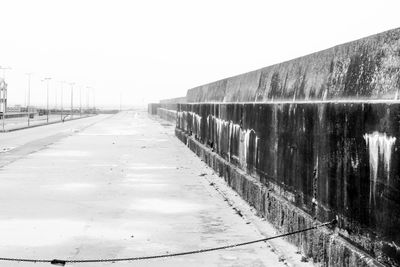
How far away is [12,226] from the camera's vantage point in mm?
8992

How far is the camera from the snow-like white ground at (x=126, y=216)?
740cm

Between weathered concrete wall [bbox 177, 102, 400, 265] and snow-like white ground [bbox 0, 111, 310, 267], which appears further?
snow-like white ground [bbox 0, 111, 310, 267]

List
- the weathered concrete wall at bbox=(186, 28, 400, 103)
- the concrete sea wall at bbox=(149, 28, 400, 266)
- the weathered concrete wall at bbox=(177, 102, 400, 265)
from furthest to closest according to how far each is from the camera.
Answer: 1. the weathered concrete wall at bbox=(186, 28, 400, 103)
2. the concrete sea wall at bbox=(149, 28, 400, 266)
3. the weathered concrete wall at bbox=(177, 102, 400, 265)

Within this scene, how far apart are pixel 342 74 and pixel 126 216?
16.2 ft

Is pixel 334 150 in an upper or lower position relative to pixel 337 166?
upper

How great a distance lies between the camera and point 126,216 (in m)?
9.98

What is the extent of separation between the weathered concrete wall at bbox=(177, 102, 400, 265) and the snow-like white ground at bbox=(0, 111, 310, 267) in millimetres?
745

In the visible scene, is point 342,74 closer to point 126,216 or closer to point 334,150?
point 334,150

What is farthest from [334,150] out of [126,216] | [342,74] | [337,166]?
[126,216]

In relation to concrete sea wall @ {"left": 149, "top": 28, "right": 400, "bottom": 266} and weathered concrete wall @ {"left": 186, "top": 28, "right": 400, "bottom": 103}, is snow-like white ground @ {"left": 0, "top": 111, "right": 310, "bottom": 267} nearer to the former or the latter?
concrete sea wall @ {"left": 149, "top": 28, "right": 400, "bottom": 266}

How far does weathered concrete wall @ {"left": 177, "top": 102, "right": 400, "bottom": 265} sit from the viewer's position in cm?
506

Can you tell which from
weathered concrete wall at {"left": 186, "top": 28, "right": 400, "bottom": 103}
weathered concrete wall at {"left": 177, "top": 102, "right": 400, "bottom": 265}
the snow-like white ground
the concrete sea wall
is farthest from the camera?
the snow-like white ground

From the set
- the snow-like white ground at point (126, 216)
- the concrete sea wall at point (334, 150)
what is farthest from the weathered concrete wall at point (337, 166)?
the snow-like white ground at point (126, 216)

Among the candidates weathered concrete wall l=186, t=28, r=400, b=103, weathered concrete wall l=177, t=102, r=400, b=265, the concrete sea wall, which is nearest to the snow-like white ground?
the concrete sea wall
